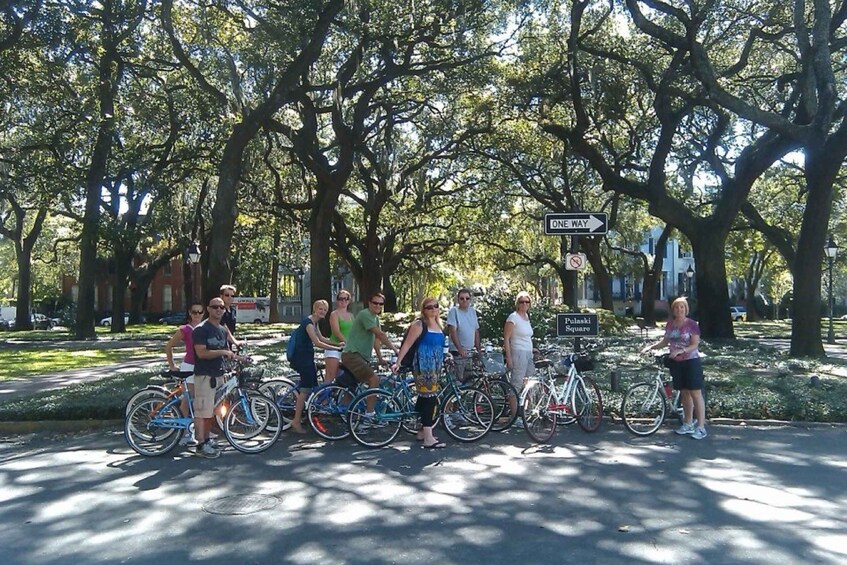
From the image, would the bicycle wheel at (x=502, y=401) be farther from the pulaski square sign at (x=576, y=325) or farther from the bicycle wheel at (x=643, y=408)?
the pulaski square sign at (x=576, y=325)

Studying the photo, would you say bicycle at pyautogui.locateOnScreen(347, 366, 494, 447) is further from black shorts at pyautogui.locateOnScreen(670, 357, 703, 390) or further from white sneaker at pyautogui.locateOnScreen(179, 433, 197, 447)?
black shorts at pyautogui.locateOnScreen(670, 357, 703, 390)

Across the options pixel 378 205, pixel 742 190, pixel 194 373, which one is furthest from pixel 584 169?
pixel 194 373

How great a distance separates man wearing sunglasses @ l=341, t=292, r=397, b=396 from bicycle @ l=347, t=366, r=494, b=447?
10.7 inches

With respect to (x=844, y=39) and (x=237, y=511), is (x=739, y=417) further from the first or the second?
(x=844, y=39)

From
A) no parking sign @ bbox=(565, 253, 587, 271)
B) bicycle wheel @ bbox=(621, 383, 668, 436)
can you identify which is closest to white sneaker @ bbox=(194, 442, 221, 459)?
bicycle wheel @ bbox=(621, 383, 668, 436)

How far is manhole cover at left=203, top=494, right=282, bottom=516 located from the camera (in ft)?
21.8

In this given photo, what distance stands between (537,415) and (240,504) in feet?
13.3

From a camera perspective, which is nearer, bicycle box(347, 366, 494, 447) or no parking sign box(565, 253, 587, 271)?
bicycle box(347, 366, 494, 447)

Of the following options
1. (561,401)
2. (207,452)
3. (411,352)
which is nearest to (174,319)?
(207,452)

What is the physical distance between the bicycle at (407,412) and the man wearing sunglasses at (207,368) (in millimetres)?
1625

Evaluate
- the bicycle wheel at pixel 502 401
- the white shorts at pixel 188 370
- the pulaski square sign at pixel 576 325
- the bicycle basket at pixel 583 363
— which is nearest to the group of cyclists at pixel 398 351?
the white shorts at pixel 188 370

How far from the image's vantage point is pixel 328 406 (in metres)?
9.80

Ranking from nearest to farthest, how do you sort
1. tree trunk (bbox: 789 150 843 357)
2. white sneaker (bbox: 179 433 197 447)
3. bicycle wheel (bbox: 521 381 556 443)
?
white sneaker (bbox: 179 433 197 447) < bicycle wheel (bbox: 521 381 556 443) < tree trunk (bbox: 789 150 843 357)

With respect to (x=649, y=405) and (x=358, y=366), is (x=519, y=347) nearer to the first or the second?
(x=649, y=405)
